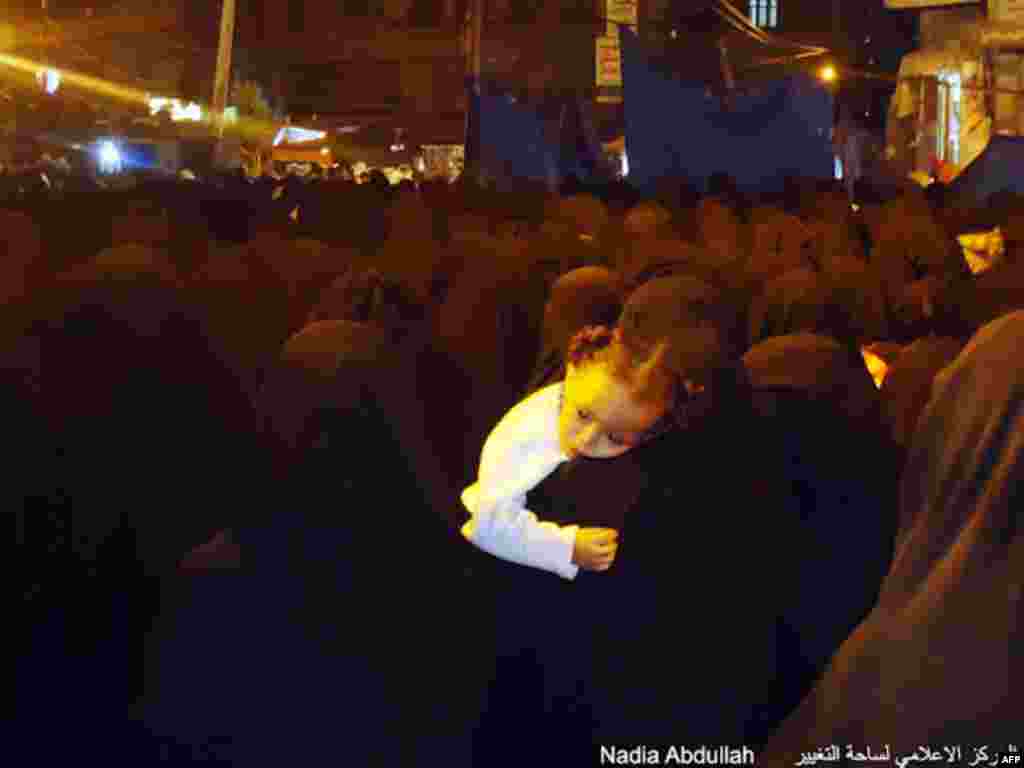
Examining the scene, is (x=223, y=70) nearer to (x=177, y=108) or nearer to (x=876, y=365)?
(x=876, y=365)

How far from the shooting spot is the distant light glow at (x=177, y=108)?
23.6 meters

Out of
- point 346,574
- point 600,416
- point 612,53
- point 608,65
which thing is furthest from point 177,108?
point 600,416

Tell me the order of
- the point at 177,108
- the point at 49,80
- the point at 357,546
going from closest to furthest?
1. the point at 357,546
2. the point at 49,80
3. the point at 177,108

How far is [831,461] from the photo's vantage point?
2.64m

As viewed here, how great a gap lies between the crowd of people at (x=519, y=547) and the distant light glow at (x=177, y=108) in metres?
20.7

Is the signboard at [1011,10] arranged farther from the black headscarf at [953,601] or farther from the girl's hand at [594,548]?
the girl's hand at [594,548]

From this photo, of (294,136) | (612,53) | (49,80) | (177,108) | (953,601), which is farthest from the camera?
(177,108)

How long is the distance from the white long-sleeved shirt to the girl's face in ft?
0.15

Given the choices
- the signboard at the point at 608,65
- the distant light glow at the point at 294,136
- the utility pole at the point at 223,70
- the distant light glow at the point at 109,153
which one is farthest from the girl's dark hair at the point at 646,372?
the distant light glow at the point at 109,153

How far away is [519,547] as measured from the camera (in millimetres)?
2479

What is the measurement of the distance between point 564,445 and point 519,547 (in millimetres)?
212

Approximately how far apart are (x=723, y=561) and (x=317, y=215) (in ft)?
20.8

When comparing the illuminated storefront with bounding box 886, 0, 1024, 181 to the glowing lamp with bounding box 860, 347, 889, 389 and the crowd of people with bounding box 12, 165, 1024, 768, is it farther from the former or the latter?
the crowd of people with bounding box 12, 165, 1024, 768

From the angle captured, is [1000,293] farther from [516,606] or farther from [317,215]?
[317,215]
